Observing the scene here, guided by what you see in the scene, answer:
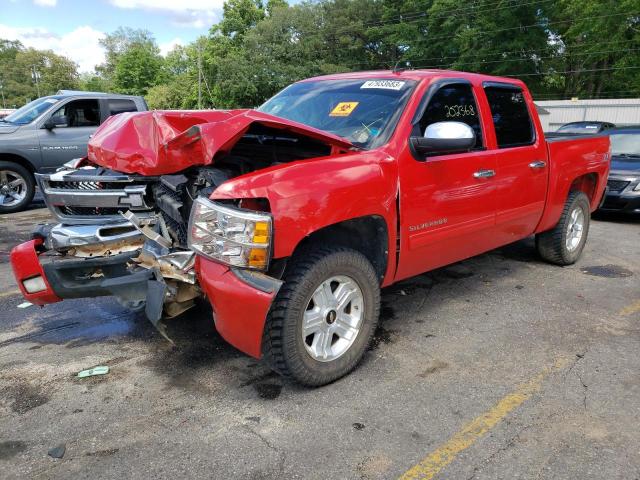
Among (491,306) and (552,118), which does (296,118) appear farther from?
(552,118)

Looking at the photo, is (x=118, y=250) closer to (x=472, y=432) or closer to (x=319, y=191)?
(x=319, y=191)

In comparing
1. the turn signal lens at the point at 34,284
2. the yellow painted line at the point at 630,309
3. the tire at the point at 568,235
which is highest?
the turn signal lens at the point at 34,284

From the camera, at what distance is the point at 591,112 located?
91.9 feet

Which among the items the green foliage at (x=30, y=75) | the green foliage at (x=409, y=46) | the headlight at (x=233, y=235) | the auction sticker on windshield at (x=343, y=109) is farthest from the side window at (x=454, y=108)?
the green foliage at (x=30, y=75)

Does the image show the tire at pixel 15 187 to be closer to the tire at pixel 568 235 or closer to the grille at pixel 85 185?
the grille at pixel 85 185

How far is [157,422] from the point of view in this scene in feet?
8.91

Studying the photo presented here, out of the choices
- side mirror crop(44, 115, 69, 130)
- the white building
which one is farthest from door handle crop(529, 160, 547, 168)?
the white building

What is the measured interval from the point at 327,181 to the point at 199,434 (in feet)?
4.92

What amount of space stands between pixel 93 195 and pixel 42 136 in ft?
21.8

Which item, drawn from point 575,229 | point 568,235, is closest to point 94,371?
point 568,235

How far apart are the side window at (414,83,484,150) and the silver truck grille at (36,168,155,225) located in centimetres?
194

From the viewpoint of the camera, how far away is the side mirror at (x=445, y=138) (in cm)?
326

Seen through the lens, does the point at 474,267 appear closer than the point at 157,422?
No

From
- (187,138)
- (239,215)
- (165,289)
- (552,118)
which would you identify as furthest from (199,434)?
(552,118)
